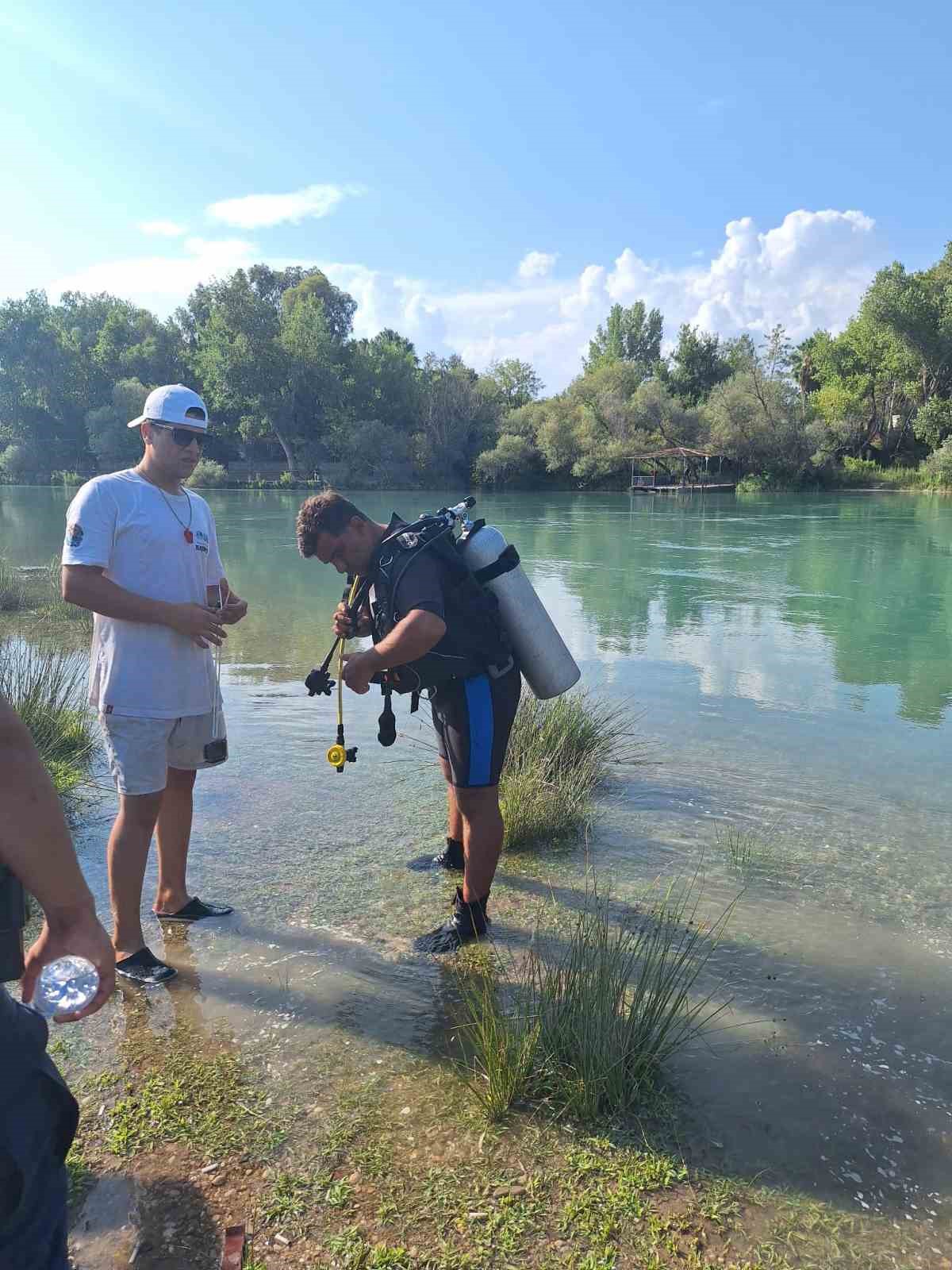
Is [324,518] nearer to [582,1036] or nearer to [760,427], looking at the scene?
[582,1036]

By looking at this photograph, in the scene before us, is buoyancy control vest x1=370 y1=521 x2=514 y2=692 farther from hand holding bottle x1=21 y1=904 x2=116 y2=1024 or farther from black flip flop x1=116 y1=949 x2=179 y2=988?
hand holding bottle x1=21 y1=904 x2=116 y2=1024

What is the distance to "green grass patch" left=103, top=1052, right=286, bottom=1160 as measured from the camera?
2363mm

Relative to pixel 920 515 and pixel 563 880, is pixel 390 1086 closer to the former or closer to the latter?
pixel 563 880

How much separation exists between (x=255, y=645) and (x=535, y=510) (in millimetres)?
33236

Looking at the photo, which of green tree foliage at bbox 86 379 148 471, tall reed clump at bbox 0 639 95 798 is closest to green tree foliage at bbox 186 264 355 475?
green tree foliage at bbox 86 379 148 471

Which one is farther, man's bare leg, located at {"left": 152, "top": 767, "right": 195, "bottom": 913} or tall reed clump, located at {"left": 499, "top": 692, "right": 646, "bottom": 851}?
tall reed clump, located at {"left": 499, "top": 692, "right": 646, "bottom": 851}

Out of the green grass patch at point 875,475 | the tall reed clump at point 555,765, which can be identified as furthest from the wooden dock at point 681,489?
the tall reed clump at point 555,765

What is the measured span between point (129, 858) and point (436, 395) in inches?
2722

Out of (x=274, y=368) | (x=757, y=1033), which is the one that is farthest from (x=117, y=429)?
(x=757, y=1033)

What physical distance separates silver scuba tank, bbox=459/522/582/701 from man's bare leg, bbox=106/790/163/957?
1501 mm

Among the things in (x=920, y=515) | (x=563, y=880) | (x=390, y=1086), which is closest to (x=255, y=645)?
(x=563, y=880)

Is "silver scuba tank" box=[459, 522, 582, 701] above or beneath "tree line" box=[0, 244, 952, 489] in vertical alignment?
beneath

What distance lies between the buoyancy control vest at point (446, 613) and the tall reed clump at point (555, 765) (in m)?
1.64

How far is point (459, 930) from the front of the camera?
3.54m
